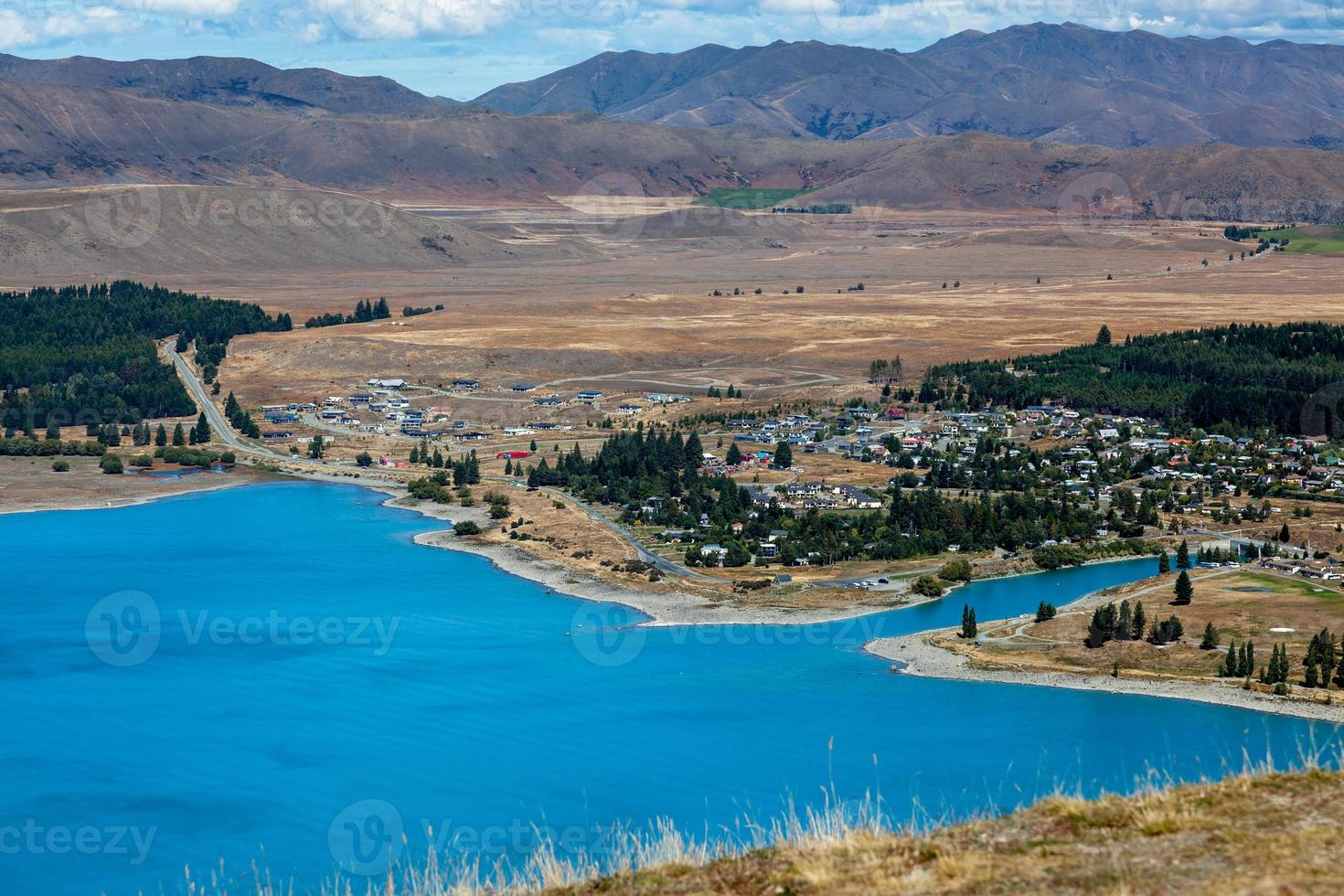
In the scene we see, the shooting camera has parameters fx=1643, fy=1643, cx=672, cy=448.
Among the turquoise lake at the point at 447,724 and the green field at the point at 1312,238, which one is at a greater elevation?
the green field at the point at 1312,238

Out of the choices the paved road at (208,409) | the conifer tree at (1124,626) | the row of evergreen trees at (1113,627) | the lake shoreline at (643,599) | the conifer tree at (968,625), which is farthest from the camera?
the paved road at (208,409)

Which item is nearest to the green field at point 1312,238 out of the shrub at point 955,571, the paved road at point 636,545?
the paved road at point 636,545

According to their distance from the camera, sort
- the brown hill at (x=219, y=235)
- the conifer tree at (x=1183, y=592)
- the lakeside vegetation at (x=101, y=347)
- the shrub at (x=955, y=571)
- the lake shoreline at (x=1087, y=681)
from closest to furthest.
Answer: the lake shoreline at (x=1087, y=681), the conifer tree at (x=1183, y=592), the shrub at (x=955, y=571), the lakeside vegetation at (x=101, y=347), the brown hill at (x=219, y=235)

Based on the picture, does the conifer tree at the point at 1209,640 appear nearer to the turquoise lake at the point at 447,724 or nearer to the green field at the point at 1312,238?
the turquoise lake at the point at 447,724

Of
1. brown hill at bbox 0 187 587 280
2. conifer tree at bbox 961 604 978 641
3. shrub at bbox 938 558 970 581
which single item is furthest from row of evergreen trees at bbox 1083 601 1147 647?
brown hill at bbox 0 187 587 280

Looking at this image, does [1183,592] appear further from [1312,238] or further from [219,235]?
[1312,238]

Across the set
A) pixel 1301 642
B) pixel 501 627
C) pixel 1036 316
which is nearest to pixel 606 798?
pixel 501 627
